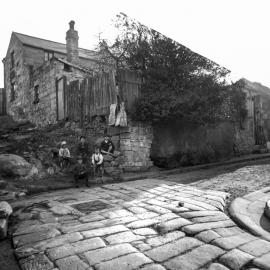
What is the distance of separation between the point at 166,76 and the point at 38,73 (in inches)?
396

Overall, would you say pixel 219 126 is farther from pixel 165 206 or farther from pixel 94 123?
pixel 165 206

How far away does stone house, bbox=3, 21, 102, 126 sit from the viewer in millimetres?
15172

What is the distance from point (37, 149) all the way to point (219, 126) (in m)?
9.34

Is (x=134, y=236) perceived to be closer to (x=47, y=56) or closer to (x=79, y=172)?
(x=79, y=172)

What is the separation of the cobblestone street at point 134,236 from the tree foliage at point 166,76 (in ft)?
17.0

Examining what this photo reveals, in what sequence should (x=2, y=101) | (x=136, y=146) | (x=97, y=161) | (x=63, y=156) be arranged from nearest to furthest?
1. (x=97, y=161)
2. (x=63, y=156)
3. (x=136, y=146)
4. (x=2, y=101)

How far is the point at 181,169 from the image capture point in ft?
34.9

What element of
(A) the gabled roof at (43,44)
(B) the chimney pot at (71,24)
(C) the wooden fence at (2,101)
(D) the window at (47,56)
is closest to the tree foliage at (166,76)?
(B) the chimney pot at (71,24)

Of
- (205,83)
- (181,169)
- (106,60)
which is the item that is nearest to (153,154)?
(181,169)

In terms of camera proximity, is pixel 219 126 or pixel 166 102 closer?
pixel 166 102

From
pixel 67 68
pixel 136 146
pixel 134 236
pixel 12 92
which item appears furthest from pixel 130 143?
pixel 12 92

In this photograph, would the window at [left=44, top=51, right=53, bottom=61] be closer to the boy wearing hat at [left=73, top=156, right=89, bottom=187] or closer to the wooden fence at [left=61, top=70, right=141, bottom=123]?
the wooden fence at [left=61, top=70, right=141, bottom=123]

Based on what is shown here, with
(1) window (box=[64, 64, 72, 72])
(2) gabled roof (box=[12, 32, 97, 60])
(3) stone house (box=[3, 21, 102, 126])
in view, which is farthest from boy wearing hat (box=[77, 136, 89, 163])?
(2) gabled roof (box=[12, 32, 97, 60])

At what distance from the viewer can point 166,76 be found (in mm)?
11086
